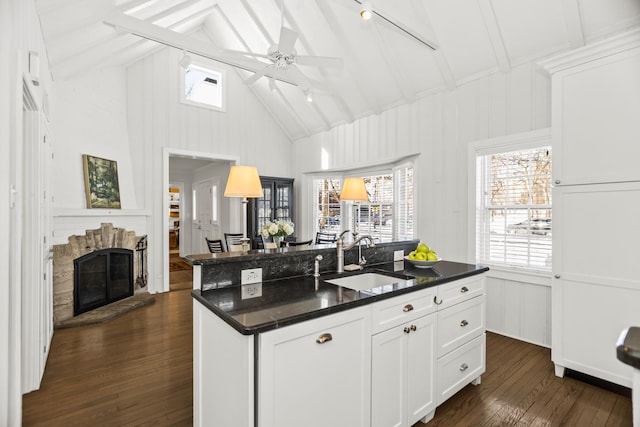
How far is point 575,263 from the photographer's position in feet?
8.52

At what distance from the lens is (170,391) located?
240 centimetres

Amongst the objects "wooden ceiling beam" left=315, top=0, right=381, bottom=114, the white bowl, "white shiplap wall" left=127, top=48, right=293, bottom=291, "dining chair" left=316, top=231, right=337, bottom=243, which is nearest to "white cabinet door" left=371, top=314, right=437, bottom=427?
the white bowl

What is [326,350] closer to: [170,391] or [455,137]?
[170,391]

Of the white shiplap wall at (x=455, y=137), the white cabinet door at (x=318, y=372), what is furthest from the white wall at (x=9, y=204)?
the white shiplap wall at (x=455, y=137)

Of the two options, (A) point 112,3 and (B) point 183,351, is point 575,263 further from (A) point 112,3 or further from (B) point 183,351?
(A) point 112,3

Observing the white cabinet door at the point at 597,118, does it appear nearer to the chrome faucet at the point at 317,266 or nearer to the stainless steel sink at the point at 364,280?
the stainless steel sink at the point at 364,280

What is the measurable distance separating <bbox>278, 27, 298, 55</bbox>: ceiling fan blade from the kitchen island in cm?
197

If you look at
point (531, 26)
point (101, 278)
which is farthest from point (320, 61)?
point (101, 278)

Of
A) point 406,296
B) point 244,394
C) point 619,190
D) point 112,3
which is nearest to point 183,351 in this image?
point 244,394

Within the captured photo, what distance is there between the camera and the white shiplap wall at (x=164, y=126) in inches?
205

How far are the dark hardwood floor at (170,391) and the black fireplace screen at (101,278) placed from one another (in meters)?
0.78

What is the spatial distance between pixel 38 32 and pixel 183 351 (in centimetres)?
306

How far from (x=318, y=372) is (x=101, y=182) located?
4.40 metres

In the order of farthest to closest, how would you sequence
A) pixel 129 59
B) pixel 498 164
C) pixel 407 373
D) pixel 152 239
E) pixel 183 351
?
pixel 152 239
pixel 129 59
pixel 498 164
pixel 183 351
pixel 407 373
